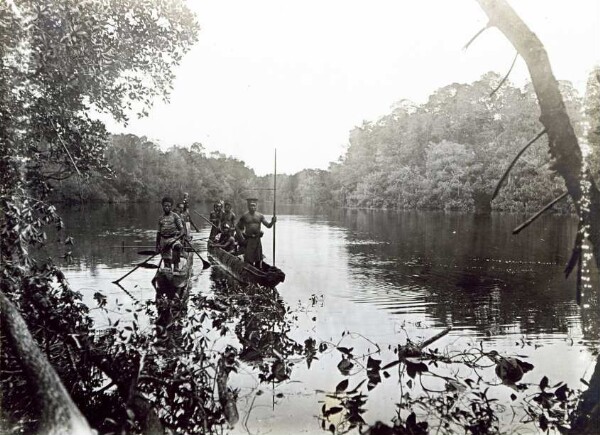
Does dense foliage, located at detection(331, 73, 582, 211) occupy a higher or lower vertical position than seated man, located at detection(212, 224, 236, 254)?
higher

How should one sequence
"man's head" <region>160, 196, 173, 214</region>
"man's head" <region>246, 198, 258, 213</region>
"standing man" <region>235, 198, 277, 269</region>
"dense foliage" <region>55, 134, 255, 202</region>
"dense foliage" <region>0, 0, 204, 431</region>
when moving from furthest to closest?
"standing man" <region>235, 198, 277, 269</region> → "man's head" <region>246, 198, 258, 213</region> → "man's head" <region>160, 196, 173, 214</region> → "dense foliage" <region>55, 134, 255, 202</region> → "dense foliage" <region>0, 0, 204, 431</region>

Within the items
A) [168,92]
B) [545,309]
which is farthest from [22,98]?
[545,309]

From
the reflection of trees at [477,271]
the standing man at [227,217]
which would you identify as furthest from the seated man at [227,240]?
the reflection of trees at [477,271]

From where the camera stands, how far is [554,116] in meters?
2.89

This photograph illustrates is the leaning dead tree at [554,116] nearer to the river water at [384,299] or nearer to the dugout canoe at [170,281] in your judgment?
the river water at [384,299]

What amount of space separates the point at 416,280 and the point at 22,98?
13.2 m

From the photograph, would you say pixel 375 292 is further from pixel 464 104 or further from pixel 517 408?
pixel 517 408

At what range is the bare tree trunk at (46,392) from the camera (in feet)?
9.08

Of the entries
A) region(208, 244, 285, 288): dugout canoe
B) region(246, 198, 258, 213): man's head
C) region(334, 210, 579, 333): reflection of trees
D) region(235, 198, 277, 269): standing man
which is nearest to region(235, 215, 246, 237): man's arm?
region(235, 198, 277, 269): standing man

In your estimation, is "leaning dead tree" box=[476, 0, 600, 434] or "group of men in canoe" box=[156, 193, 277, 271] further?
"group of men in canoe" box=[156, 193, 277, 271]

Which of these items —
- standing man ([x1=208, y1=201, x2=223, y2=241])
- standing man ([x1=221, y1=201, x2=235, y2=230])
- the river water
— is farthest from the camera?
standing man ([x1=208, y1=201, x2=223, y2=241])

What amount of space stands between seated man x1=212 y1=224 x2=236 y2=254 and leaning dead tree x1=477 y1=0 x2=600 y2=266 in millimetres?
13453

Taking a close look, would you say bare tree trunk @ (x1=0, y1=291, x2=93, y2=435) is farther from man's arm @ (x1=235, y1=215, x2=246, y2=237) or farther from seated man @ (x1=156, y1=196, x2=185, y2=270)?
man's arm @ (x1=235, y1=215, x2=246, y2=237)

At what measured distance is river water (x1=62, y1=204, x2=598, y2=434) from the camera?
584cm
